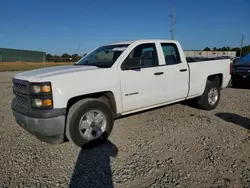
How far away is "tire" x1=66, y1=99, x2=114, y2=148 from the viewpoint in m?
3.59

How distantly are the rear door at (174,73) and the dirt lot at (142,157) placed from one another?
2.21 ft

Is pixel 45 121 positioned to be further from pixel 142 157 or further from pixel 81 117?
pixel 142 157

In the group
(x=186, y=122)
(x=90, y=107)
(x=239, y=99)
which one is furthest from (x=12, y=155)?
(x=239, y=99)

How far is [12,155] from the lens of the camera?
3.58 metres

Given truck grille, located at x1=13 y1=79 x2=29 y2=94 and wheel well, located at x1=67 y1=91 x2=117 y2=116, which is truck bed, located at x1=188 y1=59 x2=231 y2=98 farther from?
truck grille, located at x1=13 y1=79 x2=29 y2=94

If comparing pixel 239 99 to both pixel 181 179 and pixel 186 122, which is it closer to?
pixel 186 122

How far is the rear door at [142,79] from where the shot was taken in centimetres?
416

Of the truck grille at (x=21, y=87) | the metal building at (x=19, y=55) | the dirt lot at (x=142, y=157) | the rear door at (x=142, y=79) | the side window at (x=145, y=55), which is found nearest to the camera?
the dirt lot at (x=142, y=157)

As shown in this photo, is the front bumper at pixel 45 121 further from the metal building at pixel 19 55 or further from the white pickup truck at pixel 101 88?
the metal building at pixel 19 55

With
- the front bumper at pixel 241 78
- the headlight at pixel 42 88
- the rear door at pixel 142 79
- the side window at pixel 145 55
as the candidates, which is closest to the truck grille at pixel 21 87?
the headlight at pixel 42 88

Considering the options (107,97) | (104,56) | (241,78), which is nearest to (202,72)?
(104,56)

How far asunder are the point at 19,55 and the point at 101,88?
59920mm

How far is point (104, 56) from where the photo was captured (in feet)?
15.6

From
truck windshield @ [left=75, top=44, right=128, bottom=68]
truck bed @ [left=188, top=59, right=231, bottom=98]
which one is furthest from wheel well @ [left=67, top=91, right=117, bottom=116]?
truck bed @ [left=188, top=59, right=231, bottom=98]
